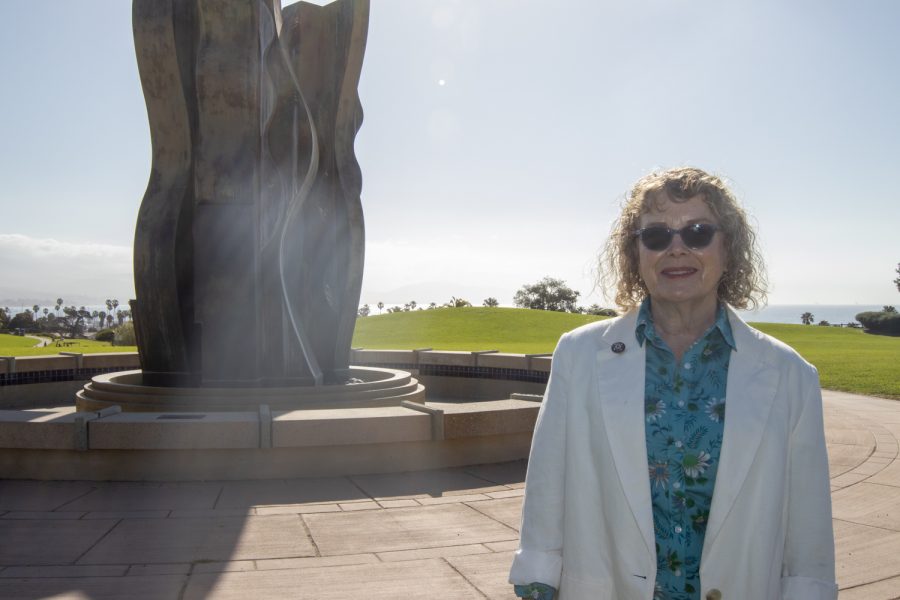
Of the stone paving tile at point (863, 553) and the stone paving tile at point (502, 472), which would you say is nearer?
the stone paving tile at point (863, 553)

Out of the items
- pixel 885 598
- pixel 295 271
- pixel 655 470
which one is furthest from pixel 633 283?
pixel 295 271

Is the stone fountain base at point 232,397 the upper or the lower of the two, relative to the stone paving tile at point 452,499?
upper

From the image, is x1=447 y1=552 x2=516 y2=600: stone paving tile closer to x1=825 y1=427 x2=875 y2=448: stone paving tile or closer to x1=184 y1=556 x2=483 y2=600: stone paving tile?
x1=184 y1=556 x2=483 y2=600: stone paving tile

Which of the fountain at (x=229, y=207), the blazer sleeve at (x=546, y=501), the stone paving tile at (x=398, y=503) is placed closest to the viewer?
the blazer sleeve at (x=546, y=501)

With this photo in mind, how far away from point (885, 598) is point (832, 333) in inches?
1698

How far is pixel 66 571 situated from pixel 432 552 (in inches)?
92.2

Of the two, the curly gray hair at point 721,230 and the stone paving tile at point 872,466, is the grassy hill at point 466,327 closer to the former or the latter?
the stone paving tile at point 872,466

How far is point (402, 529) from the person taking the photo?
213 inches

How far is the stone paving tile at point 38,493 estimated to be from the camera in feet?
19.4

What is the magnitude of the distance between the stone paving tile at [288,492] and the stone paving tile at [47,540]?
1044mm

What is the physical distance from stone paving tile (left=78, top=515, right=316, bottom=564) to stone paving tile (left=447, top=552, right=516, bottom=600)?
1061 millimetres


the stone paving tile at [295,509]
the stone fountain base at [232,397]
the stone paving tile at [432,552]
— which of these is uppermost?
the stone fountain base at [232,397]

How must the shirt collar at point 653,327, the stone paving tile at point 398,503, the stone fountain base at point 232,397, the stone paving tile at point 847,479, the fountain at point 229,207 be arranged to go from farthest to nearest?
1. the fountain at point 229,207
2. the stone fountain base at point 232,397
3. the stone paving tile at point 847,479
4. the stone paving tile at point 398,503
5. the shirt collar at point 653,327

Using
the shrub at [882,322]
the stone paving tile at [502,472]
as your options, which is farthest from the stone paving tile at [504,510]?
the shrub at [882,322]
